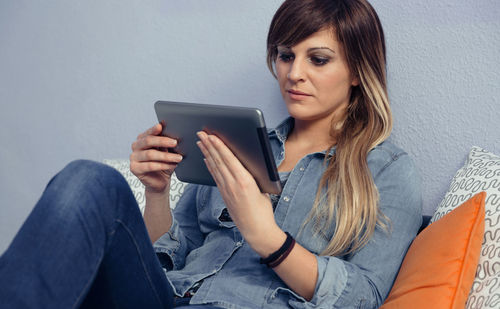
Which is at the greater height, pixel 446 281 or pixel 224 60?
pixel 224 60

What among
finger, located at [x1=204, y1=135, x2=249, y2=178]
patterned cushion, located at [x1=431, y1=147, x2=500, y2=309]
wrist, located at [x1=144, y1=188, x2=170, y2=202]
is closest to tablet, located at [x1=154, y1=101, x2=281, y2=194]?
finger, located at [x1=204, y1=135, x2=249, y2=178]

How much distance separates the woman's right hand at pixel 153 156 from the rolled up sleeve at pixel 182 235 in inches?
6.2

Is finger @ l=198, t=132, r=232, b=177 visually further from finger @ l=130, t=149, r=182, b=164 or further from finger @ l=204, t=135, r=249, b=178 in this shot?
finger @ l=130, t=149, r=182, b=164

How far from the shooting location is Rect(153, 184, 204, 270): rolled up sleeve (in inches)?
49.8

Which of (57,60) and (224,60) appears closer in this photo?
(224,60)

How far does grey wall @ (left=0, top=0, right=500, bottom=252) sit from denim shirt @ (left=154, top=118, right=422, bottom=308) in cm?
20

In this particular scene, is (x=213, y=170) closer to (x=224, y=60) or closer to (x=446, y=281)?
(x=446, y=281)

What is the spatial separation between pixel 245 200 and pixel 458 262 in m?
0.39

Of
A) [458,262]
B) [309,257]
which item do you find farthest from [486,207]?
[309,257]

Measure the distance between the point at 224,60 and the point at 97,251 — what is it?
908 millimetres

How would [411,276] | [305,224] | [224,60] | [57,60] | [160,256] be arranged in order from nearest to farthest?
[411,276] < [305,224] < [160,256] < [224,60] < [57,60]

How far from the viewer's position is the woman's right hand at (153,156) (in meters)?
1.12

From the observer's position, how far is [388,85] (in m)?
1.36

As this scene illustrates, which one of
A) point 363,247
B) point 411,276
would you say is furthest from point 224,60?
point 411,276
